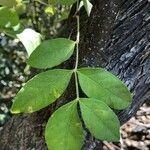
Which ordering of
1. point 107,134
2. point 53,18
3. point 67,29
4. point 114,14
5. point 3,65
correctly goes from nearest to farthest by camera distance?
point 107,134, point 114,14, point 67,29, point 3,65, point 53,18

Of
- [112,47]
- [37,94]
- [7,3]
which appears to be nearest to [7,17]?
[7,3]

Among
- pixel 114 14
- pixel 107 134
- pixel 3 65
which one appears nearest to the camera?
pixel 107 134

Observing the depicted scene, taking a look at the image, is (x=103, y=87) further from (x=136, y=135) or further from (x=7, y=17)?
(x=136, y=135)

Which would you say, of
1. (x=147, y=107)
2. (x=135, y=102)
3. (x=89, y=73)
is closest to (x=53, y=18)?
(x=147, y=107)

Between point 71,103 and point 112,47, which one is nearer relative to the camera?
point 71,103

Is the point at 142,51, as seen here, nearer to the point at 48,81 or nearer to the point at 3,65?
the point at 48,81
